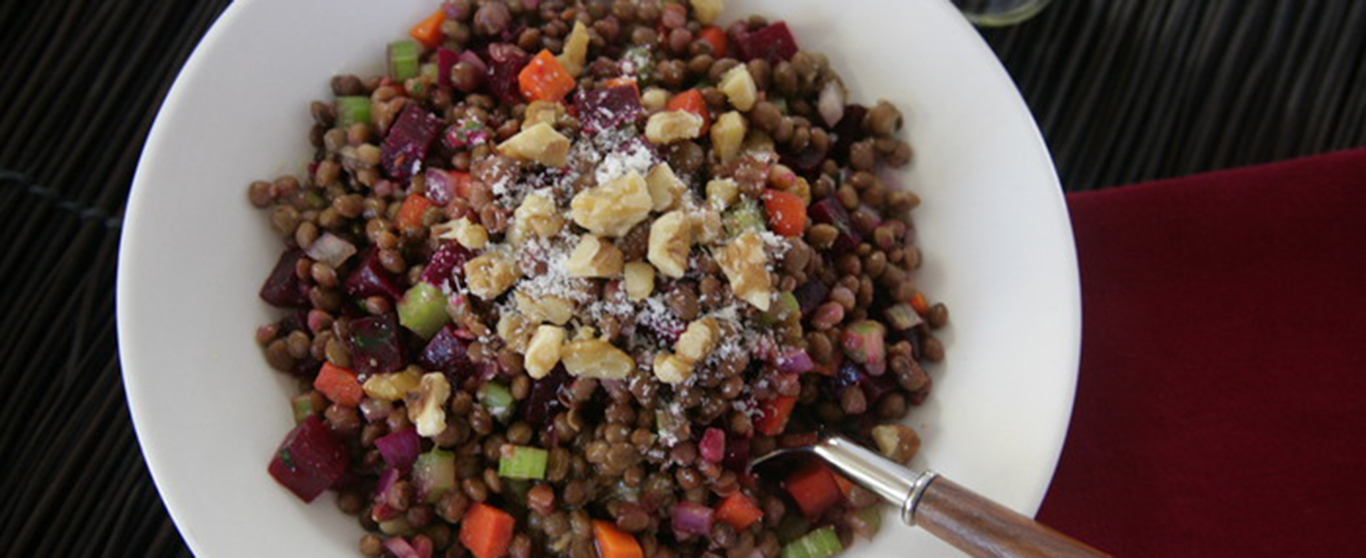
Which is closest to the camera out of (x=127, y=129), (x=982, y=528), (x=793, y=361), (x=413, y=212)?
(x=982, y=528)

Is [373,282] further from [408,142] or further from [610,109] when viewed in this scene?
[610,109]

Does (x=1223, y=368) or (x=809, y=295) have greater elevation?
(x=809, y=295)

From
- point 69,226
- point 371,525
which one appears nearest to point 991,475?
point 371,525

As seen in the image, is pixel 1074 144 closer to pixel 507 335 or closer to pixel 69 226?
pixel 507 335

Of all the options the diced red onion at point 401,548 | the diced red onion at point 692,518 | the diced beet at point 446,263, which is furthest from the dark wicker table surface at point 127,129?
the diced red onion at point 692,518

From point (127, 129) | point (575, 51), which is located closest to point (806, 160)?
point (575, 51)

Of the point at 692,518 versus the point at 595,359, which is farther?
the point at 692,518

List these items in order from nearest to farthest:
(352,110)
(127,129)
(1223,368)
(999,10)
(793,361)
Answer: (793,361)
(352,110)
(1223,368)
(127,129)
(999,10)

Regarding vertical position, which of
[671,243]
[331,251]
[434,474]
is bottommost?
[434,474]
